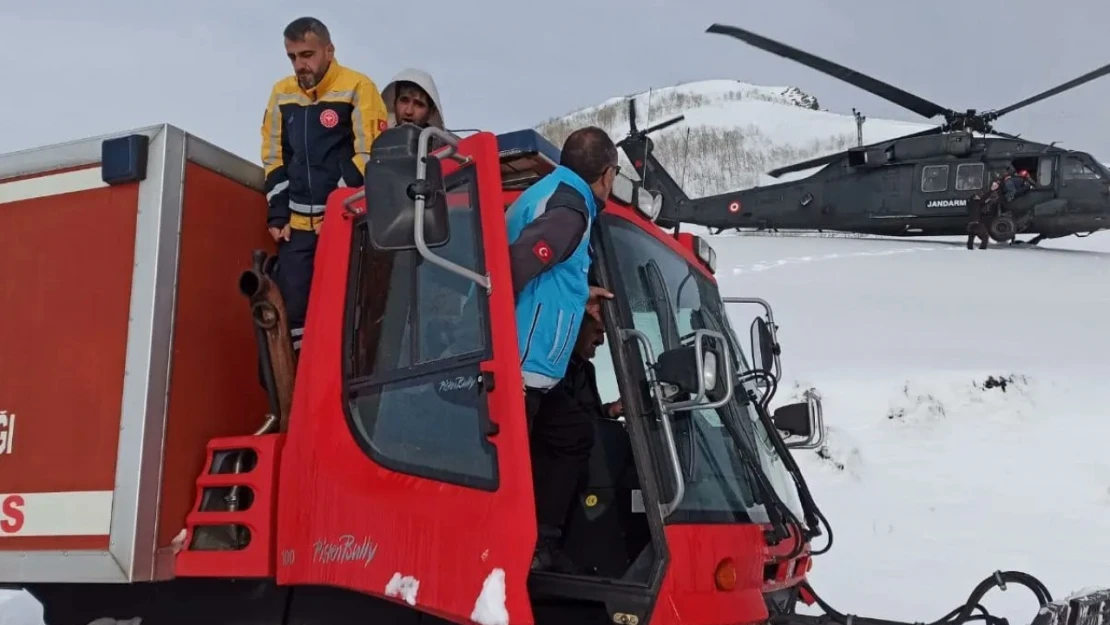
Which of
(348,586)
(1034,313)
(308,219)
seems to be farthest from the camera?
(1034,313)

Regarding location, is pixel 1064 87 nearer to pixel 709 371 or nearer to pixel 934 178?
pixel 934 178

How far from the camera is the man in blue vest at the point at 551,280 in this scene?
2691 millimetres

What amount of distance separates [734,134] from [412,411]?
69547mm

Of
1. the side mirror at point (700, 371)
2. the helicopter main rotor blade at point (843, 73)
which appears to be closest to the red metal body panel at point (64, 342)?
the side mirror at point (700, 371)

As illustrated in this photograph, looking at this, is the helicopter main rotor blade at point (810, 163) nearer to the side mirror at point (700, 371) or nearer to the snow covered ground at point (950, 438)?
the snow covered ground at point (950, 438)

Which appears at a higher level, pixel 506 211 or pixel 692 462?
pixel 506 211

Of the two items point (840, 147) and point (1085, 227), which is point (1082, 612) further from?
point (840, 147)

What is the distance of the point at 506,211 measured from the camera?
3.01 metres

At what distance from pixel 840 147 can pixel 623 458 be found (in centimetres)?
6469

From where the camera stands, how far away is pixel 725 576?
267 centimetres

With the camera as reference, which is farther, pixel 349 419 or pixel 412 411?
pixel 349 419

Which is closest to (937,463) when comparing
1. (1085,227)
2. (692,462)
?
(692,462)

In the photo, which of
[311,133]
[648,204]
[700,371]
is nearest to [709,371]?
[700,371]

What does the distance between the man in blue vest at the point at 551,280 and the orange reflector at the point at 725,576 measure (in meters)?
0.66
